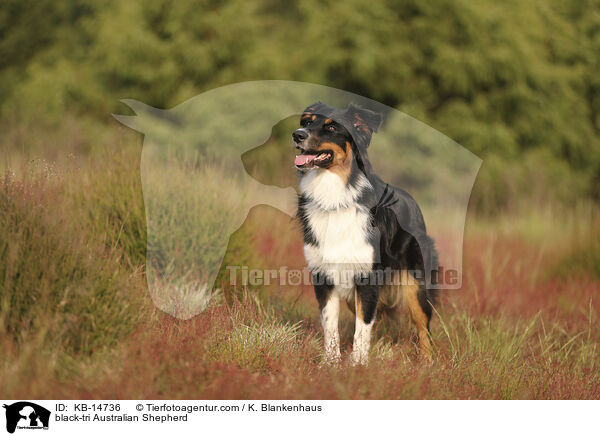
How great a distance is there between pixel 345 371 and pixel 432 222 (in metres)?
3.99

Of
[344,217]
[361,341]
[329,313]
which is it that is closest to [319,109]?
[344,217]

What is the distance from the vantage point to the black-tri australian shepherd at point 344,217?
3.81 m

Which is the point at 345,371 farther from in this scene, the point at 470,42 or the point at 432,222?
the point at 470,42

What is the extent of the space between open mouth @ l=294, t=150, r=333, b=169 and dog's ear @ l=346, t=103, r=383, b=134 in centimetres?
29

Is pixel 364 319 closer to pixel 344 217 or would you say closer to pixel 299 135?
pixel 344 217

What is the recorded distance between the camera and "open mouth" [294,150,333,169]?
12.4ft

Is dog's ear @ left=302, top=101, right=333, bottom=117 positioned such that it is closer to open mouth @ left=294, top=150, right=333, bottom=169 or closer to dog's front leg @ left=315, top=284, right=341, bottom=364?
open mouth @ left=294, top=150, right=333, bottom=169

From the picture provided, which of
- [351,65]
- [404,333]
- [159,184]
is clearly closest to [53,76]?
[351,65]

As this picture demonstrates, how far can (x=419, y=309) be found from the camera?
4316mm

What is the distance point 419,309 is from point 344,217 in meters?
1.06

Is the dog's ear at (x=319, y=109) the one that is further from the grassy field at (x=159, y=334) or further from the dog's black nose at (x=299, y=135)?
the grassy field at (x=159, y=334)

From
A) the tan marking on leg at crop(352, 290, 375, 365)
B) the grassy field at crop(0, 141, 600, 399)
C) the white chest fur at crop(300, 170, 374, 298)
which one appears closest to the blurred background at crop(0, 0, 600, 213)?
the grassy field at crop(0, 141, 600, 399)
